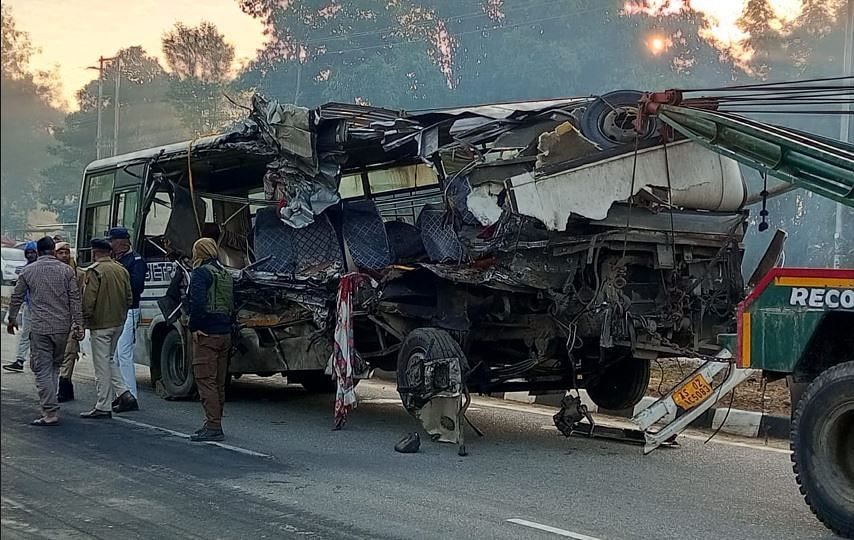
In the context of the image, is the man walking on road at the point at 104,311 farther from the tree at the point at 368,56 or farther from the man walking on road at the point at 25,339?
the tree at the point at 368,56

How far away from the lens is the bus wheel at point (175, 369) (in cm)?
1101

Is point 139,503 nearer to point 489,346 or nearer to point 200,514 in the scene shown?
point 200,514

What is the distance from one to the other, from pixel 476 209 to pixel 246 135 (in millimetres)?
2860

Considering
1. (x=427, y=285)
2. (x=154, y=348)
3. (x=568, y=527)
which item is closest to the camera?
(x=568, y=527)

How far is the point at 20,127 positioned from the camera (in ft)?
7.36

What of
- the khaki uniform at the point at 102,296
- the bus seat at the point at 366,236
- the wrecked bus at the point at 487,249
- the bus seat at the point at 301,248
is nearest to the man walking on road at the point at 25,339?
the khaki uniform at the point at 102,296

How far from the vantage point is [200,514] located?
20.0ft

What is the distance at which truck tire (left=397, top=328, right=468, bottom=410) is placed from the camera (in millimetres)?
8414

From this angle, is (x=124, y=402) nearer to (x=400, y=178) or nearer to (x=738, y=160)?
(x=400, y=178)

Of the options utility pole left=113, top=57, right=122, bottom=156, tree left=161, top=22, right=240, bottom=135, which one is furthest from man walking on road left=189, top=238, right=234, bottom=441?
tree left=161, top=22, right=240, bottom=135

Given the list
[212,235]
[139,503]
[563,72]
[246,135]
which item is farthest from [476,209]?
[563,72]

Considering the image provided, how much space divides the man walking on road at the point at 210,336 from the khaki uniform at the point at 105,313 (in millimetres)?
1296

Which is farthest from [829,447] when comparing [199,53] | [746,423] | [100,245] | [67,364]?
[199,53]

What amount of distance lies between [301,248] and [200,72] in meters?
8.20
